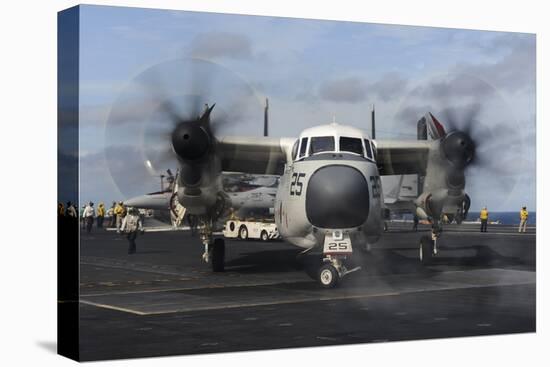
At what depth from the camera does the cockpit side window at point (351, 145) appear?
1628 cm

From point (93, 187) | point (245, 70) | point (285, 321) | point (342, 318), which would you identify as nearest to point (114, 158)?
point (93, 187)

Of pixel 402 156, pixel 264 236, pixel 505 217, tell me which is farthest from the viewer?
pixel 402 156

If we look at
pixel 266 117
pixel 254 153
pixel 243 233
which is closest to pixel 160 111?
pixel 266 117

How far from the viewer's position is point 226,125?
15695 mm

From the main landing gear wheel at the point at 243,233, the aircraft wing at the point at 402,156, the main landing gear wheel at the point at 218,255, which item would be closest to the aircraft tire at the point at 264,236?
the main landing gear wheel at the point at 243,233

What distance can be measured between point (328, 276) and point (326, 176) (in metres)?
1.77

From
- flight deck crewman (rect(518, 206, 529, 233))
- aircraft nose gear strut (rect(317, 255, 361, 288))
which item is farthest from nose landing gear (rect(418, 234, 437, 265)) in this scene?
flight deck crewman (rect(518, 206, 529, 233))

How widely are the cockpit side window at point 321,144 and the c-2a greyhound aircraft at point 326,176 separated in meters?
0.02

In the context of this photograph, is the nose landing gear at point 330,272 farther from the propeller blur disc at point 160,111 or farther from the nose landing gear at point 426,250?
the propeller blur disc at point 160,111

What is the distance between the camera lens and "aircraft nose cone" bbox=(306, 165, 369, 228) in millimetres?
15867

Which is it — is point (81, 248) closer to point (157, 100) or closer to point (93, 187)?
point (93, 187)

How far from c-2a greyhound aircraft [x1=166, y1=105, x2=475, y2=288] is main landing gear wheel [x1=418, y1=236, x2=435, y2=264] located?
3 centimetres

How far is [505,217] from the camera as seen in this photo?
1570cm

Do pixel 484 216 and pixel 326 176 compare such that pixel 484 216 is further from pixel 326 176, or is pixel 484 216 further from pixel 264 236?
pixel 264 236
